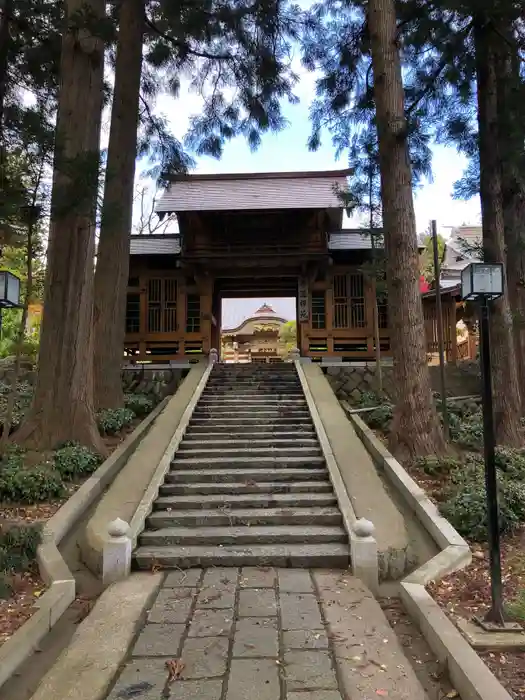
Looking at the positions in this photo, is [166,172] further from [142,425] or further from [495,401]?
[495,401]

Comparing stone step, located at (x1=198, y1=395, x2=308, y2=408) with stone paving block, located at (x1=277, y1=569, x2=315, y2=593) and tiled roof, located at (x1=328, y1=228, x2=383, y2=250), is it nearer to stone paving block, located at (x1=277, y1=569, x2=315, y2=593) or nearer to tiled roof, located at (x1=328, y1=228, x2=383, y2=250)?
stone paving block, located at (x1=277, y1=569, x2=315, y2=593)

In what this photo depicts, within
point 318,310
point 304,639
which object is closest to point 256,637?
point 304,639

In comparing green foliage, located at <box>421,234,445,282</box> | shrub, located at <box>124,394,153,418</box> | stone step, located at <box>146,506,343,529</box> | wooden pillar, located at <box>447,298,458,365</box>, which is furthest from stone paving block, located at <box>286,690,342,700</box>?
green foliage, located at <box>421,234,445,282</box>

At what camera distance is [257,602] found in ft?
12.4

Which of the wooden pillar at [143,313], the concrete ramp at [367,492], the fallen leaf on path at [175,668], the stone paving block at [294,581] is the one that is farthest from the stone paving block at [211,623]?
the wooden pillar at [143,313]

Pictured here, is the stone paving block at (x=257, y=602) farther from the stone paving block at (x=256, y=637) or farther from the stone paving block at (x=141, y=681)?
the stone paving block at (x=141, y=681)

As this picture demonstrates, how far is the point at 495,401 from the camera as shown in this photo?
7.29 metres

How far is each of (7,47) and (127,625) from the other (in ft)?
30.7

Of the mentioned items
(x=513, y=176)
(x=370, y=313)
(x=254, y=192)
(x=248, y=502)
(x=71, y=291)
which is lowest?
(x=248, y=502)

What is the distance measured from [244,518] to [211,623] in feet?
5.63

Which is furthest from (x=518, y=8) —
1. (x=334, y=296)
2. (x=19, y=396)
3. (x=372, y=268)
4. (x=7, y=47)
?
(x=19, y=396)

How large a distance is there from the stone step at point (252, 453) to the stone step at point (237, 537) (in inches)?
71.3

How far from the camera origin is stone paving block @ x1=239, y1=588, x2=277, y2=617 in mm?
3599

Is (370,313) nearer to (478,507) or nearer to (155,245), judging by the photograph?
(155,245)
